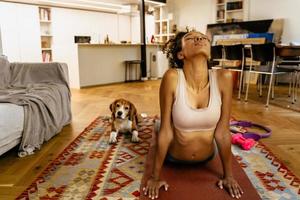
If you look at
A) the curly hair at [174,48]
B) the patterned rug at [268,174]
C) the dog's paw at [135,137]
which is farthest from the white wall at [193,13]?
the curly hair at [174,48]

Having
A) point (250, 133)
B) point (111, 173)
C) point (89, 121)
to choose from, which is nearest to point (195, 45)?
point (111, 173)

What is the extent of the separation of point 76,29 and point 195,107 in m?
6.35

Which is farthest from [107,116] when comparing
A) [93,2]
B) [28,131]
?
[93,2]

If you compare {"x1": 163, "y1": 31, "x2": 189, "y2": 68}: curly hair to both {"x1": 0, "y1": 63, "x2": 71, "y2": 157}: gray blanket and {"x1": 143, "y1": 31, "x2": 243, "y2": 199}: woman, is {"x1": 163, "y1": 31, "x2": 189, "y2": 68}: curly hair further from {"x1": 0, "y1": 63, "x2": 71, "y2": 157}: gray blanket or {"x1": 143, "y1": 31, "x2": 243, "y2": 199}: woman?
{"x1": 0, "y1": 63, "x2": 71, "y2": 157}: gray blanket

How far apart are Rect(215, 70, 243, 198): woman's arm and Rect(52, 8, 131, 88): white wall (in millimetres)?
4496

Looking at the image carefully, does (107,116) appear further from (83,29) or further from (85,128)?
(83,29)

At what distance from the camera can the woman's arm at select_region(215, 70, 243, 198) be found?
133cm

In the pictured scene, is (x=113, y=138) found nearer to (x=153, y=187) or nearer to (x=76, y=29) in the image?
(x=153, y=187)

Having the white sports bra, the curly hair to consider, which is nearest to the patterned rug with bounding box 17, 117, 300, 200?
the white sports bra

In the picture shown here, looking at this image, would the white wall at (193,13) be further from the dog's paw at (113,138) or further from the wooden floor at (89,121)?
the dog's paw at (113,138)

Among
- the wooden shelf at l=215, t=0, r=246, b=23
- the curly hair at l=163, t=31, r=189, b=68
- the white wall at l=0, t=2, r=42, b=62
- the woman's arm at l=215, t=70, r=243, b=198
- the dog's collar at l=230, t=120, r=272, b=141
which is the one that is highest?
the wooden shelf at l=215, t=0, r=246, b=23

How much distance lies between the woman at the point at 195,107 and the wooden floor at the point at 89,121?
0.65 m

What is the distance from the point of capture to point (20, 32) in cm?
615

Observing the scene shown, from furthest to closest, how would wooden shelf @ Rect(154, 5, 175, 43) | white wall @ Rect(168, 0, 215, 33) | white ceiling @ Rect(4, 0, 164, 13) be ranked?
wooden shelf @ Rect(154, 5, 175, 43) → white wall @ Rect(168, 0, 215, 33) → white ceiling @ Rect(4, 0, 164, 13)
